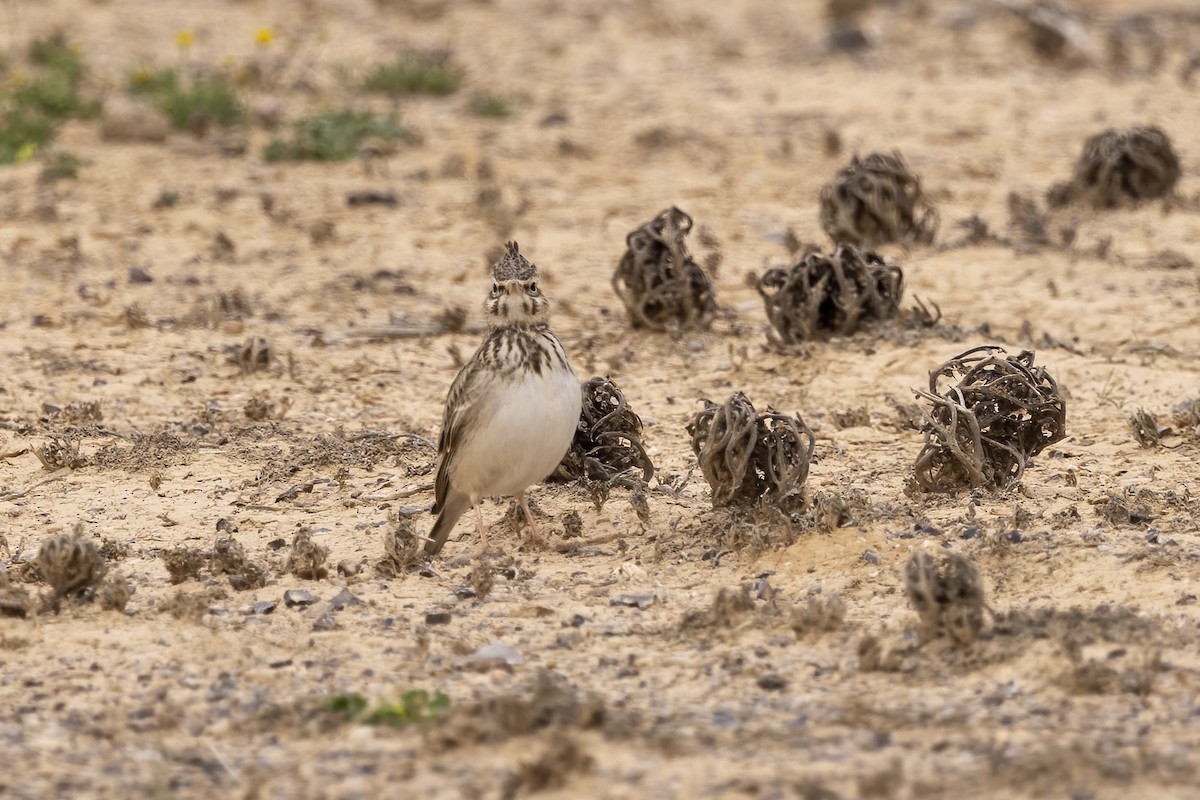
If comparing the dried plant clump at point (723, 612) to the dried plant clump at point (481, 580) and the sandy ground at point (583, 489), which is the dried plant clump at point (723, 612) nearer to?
the sandy ground at point (583, 489)

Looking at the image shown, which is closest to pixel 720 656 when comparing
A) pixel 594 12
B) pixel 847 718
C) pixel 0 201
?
pixel 847 718

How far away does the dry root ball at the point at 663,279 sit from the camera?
970 cm

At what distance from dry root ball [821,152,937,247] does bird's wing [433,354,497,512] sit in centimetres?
471

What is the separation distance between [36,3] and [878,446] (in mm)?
12933

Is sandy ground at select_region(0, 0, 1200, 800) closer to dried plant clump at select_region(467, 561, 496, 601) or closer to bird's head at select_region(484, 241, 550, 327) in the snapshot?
dried plant clump at select_region(467, 561, 496, 601)

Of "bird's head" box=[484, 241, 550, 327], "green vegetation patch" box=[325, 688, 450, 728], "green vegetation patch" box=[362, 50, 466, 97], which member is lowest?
"green vegetation patch" box=[325, 688, 450, 728]

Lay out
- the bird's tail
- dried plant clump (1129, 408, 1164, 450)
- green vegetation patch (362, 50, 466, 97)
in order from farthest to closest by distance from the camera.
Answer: green vegetation patch (362, 50, 466, 97) → dried plant clump (1129, 408, 1164, 450) → the bird's tail

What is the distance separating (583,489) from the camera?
755 centimetres

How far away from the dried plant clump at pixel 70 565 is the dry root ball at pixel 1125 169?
302 inches

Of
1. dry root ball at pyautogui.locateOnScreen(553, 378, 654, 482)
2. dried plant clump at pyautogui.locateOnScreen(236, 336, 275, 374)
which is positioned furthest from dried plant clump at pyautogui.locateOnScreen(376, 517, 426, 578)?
dried plant clump at pyautogui.locateOnScreen(236, 336, 275, 374)

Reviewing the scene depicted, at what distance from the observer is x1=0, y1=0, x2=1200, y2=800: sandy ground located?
5160mm

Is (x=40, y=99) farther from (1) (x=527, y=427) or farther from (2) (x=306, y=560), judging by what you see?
(1) (x=527, y=427)

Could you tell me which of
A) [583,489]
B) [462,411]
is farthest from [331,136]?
[462,411]

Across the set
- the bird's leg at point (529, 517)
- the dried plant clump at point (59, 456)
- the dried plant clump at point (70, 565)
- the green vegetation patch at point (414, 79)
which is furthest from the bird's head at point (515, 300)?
the green vegetation patch at point (414, 79)
